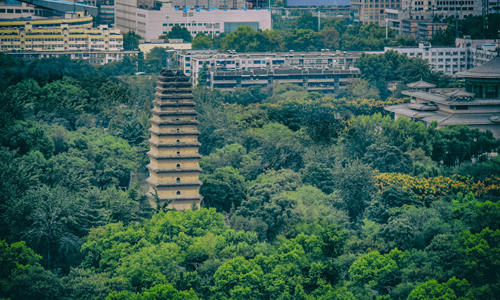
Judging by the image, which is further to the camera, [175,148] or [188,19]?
[188,19]

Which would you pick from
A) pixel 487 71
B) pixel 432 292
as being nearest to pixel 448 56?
pixel 487 71

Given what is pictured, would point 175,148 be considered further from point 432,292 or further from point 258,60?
point 258,60

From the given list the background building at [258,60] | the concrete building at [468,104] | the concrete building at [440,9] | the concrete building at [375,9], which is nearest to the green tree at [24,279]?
the concrete building at [468,104]

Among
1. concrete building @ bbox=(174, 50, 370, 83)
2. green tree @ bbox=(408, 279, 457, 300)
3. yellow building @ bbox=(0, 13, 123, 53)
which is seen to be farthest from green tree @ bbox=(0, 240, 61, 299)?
yellow building @ bbox=(0, 13, 123, 53)

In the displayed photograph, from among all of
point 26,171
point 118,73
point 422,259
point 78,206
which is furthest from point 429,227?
point 118,73

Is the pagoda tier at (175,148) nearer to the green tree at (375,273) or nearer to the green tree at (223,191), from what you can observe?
the green tree at (223,191)

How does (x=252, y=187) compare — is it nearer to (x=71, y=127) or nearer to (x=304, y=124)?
(x=304, y=124)
